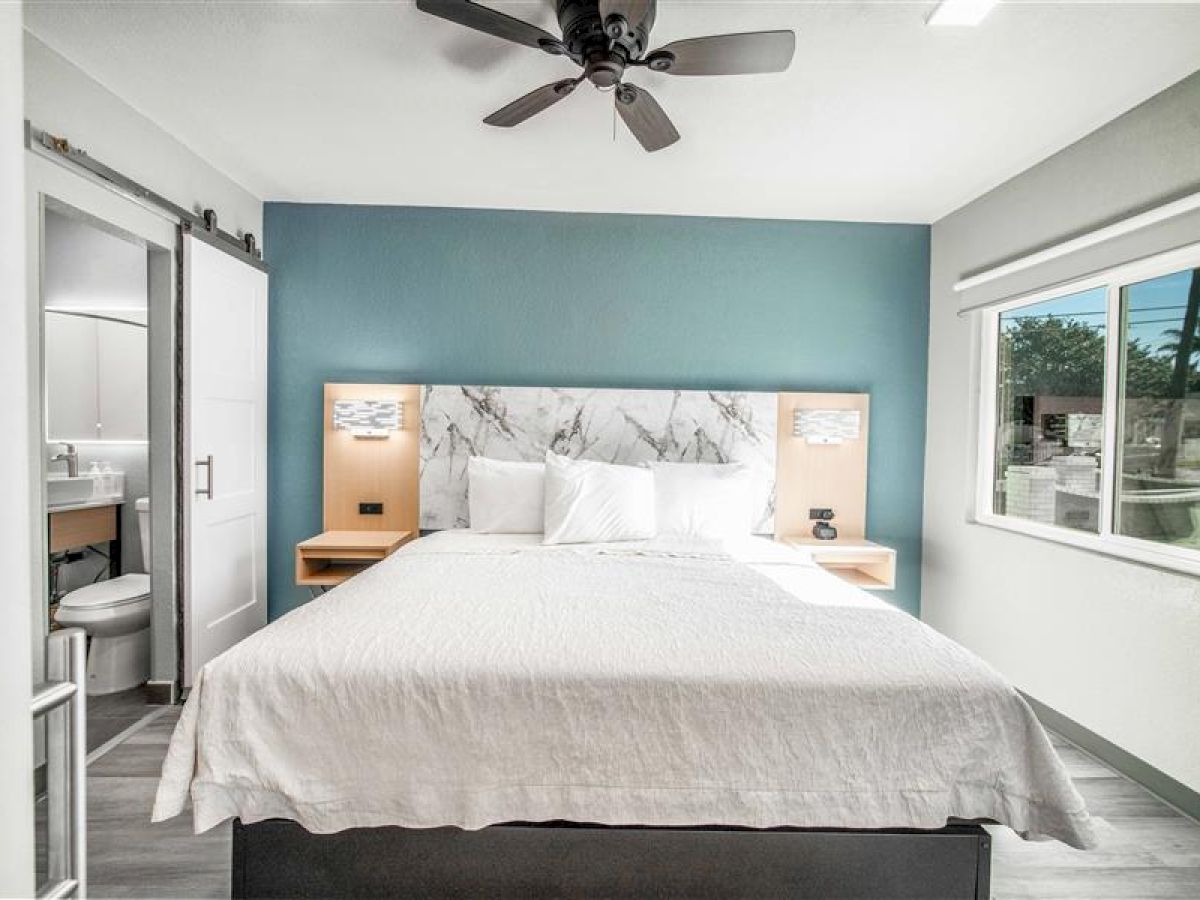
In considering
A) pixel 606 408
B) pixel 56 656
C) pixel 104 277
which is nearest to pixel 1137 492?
pixel 606 408

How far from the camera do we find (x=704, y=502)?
10.4 feet

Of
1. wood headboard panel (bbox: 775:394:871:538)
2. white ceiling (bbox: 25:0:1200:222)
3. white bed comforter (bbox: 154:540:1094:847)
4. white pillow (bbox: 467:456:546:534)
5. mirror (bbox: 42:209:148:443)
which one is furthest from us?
mirror (bbox: 42:209:148:443)

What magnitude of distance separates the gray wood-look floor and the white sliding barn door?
36.1 inches

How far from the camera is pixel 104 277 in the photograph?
398 centimetres

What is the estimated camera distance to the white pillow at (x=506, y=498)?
10.6 feet

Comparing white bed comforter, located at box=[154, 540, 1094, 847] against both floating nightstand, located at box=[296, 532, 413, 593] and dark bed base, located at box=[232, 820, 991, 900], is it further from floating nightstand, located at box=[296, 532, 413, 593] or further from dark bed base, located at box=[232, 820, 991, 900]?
floating nightstand, located at box=[296, 532, 413, 593]

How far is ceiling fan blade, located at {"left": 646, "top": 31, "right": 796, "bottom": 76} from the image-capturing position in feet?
5.73

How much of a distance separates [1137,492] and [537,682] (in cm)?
250

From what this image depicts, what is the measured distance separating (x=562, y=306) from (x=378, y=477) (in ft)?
4.82

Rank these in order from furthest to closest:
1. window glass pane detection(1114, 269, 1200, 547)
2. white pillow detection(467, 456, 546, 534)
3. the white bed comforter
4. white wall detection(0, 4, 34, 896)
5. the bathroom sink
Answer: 1. the bathroom sink
2. white pillow detection(467, 456, 546, 534)
3. window glass pane detection(1114, 269, 1200, 547)
4. the white bed comforter
5. white wall detection(0, 4, 34, 896)

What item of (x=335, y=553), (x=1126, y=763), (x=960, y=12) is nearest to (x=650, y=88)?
(x=960, y=12)

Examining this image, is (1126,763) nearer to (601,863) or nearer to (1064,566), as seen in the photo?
(1064,566)

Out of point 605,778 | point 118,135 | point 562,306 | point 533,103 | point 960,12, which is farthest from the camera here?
point 562,306

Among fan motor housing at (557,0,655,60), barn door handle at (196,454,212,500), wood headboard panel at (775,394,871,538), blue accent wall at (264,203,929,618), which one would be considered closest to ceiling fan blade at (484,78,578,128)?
fan motor housing at (557,0,655,60)
